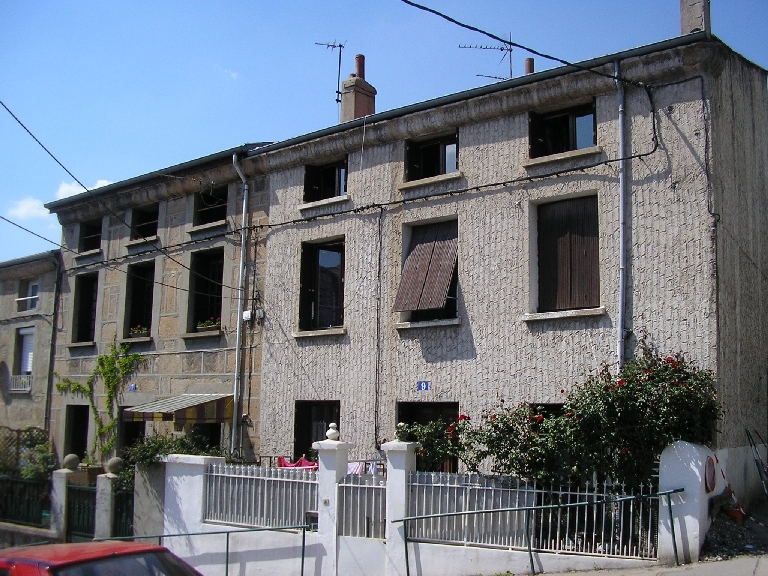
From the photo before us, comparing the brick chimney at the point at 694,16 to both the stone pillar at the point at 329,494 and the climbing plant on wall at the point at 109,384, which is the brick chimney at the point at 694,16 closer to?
the stone pillar at the point at 329,494

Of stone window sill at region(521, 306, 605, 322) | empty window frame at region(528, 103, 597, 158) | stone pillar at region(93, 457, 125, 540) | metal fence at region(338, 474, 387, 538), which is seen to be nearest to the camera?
metal fence at region(338, 474, 387, 538)

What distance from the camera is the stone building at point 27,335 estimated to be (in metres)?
20.9

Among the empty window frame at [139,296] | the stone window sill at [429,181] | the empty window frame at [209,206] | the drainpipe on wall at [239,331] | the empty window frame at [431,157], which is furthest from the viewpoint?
the empty window frame at [139,296]

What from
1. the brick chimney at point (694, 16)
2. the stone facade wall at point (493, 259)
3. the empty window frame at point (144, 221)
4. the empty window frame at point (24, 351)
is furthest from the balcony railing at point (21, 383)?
the brick chimney at point (694, 16)

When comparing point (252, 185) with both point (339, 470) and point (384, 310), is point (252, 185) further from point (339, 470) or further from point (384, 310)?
point (339, 470)

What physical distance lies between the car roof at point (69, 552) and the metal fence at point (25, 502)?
9.03 m

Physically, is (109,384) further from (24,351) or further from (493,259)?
(493,259)

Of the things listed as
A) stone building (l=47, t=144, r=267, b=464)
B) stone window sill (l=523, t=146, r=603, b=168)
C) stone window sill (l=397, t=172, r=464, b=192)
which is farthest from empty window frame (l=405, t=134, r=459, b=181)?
stone building (l=47, t=144, r=267, b=464)

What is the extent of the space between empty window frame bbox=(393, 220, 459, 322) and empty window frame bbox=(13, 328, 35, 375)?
1250 cm

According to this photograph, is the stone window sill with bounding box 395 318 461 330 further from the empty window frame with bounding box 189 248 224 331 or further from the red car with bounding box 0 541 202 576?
the red car with bounding box 0 541 202 576

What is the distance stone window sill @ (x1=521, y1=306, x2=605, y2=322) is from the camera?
11656mm

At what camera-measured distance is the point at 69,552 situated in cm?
713

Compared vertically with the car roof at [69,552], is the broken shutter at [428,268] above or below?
above

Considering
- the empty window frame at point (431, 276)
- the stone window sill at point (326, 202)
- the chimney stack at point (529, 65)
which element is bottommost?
the empty window frame at point (431, 276)
